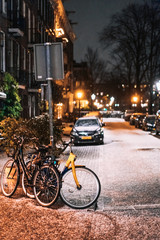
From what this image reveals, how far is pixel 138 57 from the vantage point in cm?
5344

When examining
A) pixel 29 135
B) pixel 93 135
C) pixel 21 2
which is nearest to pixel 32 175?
pixel 29 135

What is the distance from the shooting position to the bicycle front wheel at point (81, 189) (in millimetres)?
6758

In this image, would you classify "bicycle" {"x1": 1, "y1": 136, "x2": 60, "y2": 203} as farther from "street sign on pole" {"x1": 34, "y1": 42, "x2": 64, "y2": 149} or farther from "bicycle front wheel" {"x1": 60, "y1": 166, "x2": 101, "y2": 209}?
"bicycle front wheel" {"x1": 60, "y1": 166, "x2": 101, "y2": 209}

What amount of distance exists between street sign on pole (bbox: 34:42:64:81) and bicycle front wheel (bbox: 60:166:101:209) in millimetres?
1982

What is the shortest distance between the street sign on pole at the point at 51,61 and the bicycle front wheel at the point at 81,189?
1.98 metres

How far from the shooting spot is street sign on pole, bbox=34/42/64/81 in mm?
7691

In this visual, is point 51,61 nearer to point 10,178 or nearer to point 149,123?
point 10,178

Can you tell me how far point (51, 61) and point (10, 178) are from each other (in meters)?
2.44

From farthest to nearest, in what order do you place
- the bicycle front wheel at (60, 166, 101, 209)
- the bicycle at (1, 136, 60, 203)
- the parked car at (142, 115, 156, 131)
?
the parked car at (142, 115, 156, 131), the bicycle at (1, 136, 60, 203), the bicycle front wheel at (60, 166, 101, 209)

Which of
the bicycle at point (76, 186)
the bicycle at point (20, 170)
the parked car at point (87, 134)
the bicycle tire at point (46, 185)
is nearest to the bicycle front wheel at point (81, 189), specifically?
the bicycle at point (76, 186)

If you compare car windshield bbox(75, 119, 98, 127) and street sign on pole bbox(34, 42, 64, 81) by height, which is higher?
street sign on pole bbox(34, 42, 64, 81)

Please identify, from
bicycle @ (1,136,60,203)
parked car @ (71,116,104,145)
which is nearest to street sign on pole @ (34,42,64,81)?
bicycle @ (1,136,60,203)

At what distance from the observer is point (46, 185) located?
6.95 metres

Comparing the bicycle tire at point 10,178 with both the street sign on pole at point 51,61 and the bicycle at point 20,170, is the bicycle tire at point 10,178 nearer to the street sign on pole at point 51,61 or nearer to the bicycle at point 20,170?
the bicycle at point 20,170
